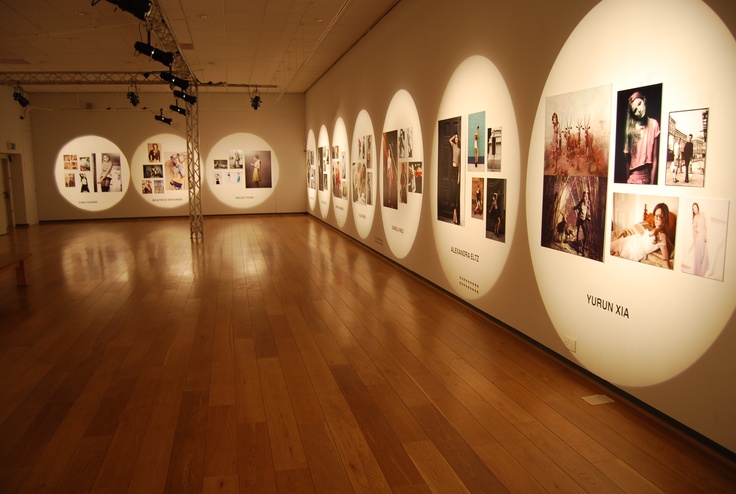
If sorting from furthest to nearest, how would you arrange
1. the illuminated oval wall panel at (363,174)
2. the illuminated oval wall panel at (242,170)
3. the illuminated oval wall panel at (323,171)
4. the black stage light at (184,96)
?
the illuminated oval wall panel at (242,170), the illuminated oval wall panel at (323,171), the black stage light at (184,96), the illuminated oval wall panel at (363,174)

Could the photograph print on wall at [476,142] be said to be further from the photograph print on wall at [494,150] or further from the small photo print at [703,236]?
the small photo print at [703,236]

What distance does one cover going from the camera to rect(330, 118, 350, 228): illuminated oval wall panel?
46.6 feet

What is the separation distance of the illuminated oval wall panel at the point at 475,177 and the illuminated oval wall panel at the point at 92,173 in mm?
15958

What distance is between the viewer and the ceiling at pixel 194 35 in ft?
31.9

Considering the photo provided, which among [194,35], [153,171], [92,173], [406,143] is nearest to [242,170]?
[153,171]

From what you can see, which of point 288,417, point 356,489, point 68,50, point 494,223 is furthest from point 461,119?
point 68,50

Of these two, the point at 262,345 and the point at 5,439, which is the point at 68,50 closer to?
the point at 262,345

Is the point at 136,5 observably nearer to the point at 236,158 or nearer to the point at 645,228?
the point at 645,228

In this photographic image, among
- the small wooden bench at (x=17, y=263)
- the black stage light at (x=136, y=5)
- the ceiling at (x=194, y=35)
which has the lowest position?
the small wooden bench at (x=17, y=263)

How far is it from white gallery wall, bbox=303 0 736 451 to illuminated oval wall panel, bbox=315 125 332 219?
751 cm

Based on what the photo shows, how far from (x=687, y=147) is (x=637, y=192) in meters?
0.53

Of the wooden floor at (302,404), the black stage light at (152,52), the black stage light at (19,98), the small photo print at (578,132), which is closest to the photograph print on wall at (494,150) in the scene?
the small photo print at (578,132)

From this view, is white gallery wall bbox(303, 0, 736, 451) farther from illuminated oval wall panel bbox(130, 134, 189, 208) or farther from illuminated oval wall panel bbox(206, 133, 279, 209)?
illuminated oval wall panel bbox(130, 134, 189, 208)

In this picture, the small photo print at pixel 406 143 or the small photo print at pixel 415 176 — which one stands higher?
the small photo print at pixel 406 143
